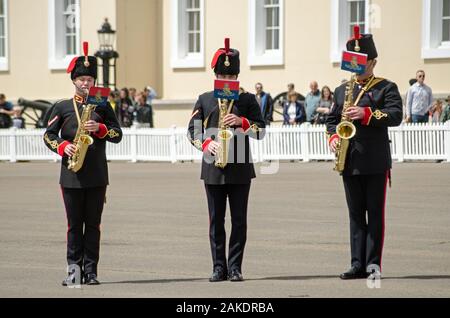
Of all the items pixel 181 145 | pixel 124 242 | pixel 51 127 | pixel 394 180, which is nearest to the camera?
pixel 51 127

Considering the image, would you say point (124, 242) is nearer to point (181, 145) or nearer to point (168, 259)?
point (168, 259)

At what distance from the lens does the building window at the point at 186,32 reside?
122 feet

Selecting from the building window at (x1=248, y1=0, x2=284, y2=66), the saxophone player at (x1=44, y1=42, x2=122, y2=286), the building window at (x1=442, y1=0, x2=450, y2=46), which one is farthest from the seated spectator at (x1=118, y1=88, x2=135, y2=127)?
the saxophone player at (x1=44, y1=42, x2=122, y2=286)

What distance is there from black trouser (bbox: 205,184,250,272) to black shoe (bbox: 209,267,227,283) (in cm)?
4

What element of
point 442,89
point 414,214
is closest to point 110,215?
point 414,214

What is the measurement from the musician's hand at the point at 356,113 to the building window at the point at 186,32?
2617cm

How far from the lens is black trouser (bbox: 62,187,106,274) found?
10969 millimetres

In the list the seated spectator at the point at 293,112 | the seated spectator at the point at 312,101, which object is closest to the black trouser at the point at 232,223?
the seated spectator at the point at 312,101

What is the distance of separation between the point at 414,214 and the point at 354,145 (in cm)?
561

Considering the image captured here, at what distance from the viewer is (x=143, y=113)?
107 ft

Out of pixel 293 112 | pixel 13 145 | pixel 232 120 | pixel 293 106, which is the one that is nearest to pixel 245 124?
pixel 232 120

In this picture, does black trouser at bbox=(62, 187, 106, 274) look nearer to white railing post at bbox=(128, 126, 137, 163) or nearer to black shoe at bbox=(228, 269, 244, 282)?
black shoe at bbox=(228, 269, 244, 282)

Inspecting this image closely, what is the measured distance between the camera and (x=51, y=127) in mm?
11094

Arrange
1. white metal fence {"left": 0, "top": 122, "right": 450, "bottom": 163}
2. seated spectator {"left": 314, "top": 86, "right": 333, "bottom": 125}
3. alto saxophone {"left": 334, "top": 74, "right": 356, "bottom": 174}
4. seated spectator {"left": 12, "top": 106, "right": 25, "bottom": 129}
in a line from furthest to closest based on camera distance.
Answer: seated spectator {"left": 12, "top": 106, "right": 25, "bottom": 129} → seated spectator {"left": 314, "top": 86, "right": 333, "bottom": 125} → white metal fence {"left": 0, "top": 122, "right": 450, "bottom": 163} → alto saxophone {"left": 334, "top": 74, "right": 356, "bottom": 174}
